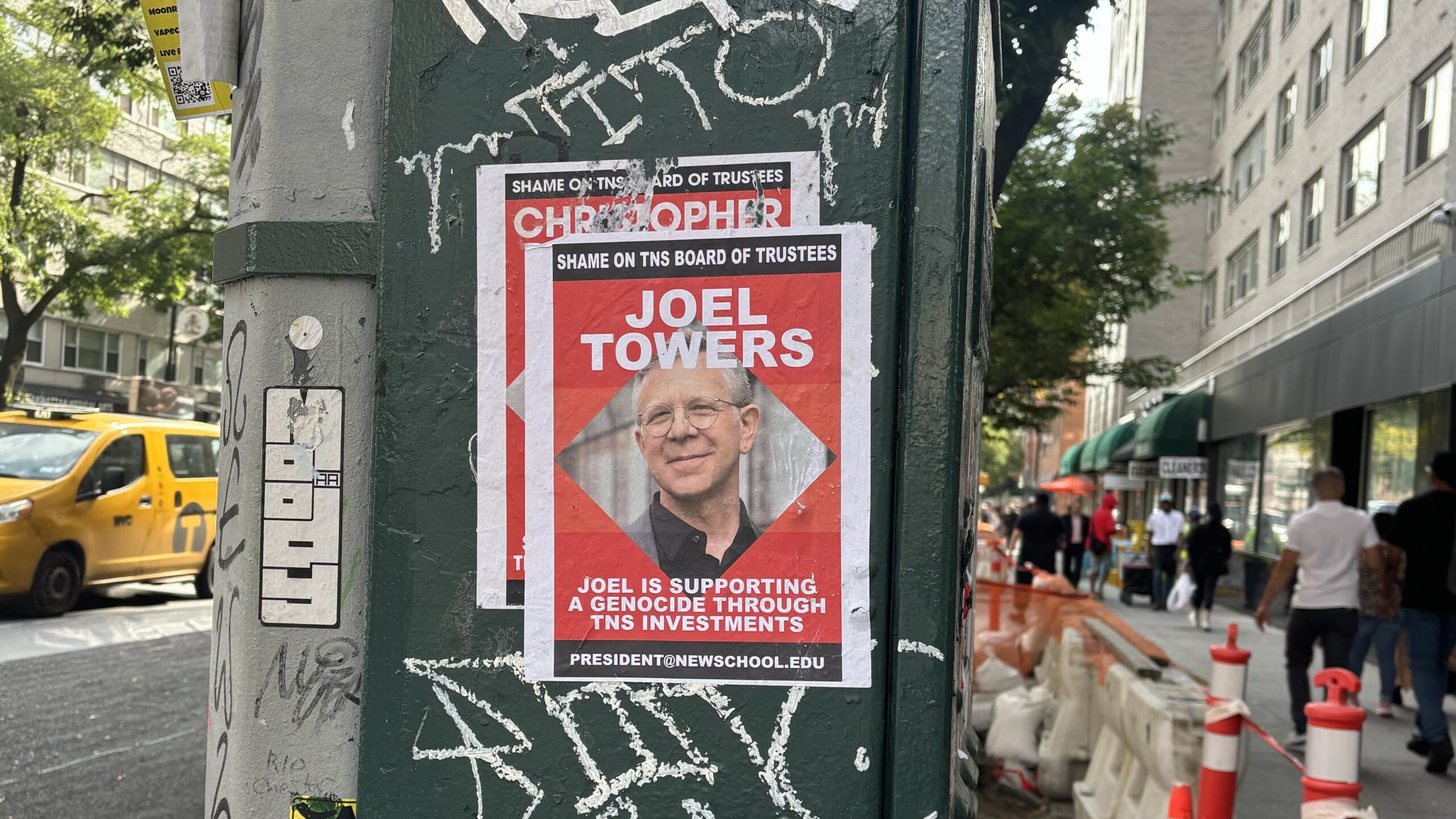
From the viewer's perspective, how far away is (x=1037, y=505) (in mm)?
18859

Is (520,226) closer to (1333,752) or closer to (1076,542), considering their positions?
(1333,752)

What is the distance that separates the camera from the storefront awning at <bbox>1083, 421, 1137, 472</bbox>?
39.5 metres

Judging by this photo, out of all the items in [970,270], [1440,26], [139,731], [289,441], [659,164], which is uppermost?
[1440,26]

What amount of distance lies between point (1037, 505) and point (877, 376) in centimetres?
1754

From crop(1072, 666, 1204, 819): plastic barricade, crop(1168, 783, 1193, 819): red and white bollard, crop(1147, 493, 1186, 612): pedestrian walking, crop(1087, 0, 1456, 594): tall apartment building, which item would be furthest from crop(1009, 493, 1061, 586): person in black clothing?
crop(1168, 783, 1193, 819): red and white bollard

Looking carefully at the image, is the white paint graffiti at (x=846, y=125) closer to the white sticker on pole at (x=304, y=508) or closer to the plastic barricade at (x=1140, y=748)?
the white sticker on pole at (x=304, y=508)

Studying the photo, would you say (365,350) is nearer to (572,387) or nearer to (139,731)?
(572,387)

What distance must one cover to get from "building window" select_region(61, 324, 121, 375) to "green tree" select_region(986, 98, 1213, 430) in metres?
30.7

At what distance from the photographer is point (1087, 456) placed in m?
50.1

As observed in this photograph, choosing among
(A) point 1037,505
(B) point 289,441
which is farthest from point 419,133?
(A) point 1037,505

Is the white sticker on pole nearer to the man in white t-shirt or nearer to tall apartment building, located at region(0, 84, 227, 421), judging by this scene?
the man in white t-shirt

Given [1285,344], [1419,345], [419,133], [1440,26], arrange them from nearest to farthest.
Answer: [419,133] < [1419,345] < [1440,26] < [1285,344]

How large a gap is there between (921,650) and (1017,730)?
21.2 ft

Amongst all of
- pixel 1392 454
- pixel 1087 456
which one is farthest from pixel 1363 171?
pixel 1087 456
